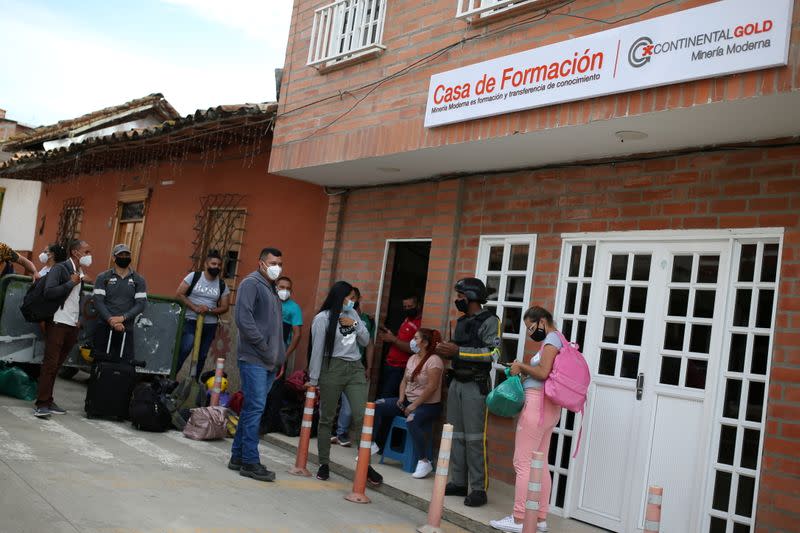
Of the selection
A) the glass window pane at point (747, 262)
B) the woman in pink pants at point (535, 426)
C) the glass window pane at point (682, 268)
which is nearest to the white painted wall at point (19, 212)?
the woman in pink pants at point (535, 426)

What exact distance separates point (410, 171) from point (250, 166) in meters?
4.77

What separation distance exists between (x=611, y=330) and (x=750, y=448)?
66.1 inches

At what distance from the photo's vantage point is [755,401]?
21.0ft

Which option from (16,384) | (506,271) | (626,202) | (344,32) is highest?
(344,32)

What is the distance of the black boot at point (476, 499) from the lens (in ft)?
24.6

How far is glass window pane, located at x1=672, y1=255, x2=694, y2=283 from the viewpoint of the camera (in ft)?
23.2

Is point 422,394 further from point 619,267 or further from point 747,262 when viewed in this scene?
point 747,262

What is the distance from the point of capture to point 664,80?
6.15m

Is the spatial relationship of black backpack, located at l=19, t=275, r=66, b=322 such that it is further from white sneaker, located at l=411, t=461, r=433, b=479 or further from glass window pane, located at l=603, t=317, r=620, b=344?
glass window pane, located at l=603, t=317, r=620, b=344

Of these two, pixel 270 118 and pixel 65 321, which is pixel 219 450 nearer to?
pixel 65 321

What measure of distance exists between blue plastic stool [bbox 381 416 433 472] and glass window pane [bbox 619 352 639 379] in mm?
2353

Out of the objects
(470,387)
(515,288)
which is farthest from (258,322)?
(515,288)

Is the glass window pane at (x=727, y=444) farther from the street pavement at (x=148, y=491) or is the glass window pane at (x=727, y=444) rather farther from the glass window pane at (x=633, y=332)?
the street pavement at (x=148, y=491)

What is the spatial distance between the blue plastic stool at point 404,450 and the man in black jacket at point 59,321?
3772mm
